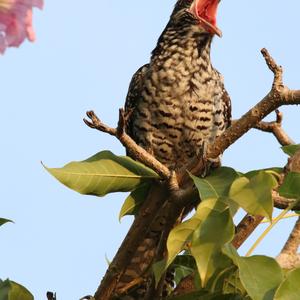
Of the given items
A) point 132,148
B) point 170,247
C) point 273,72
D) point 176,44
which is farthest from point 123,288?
point 176,44

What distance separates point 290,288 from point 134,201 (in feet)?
3.72

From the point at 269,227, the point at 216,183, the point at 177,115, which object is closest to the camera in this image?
the point at 269,227

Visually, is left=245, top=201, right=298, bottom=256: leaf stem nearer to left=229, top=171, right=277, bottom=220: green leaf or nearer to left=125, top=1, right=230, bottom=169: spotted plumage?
left=229, top=171, right=277, bottom=220: green leaf

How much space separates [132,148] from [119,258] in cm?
37

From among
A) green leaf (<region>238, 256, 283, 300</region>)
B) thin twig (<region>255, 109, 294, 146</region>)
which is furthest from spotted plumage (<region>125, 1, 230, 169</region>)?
green leaf (<region>238, 256, 283, 300</region>)

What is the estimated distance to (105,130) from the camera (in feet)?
7.52

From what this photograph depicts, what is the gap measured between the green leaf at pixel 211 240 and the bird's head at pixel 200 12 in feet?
10.0

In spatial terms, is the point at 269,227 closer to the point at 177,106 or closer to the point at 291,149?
the point at 291,149

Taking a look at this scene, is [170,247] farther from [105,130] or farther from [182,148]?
[182,148]

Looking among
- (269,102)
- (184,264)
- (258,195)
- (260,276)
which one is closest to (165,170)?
(184,264)

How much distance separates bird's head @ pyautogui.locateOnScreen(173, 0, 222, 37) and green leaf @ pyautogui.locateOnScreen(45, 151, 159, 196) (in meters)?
2.34

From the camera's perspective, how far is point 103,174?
2.50m

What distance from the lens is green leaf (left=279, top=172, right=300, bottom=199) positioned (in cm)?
214

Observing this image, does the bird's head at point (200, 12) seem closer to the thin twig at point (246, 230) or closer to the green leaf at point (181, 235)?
the thin twig at point (246, 230)
